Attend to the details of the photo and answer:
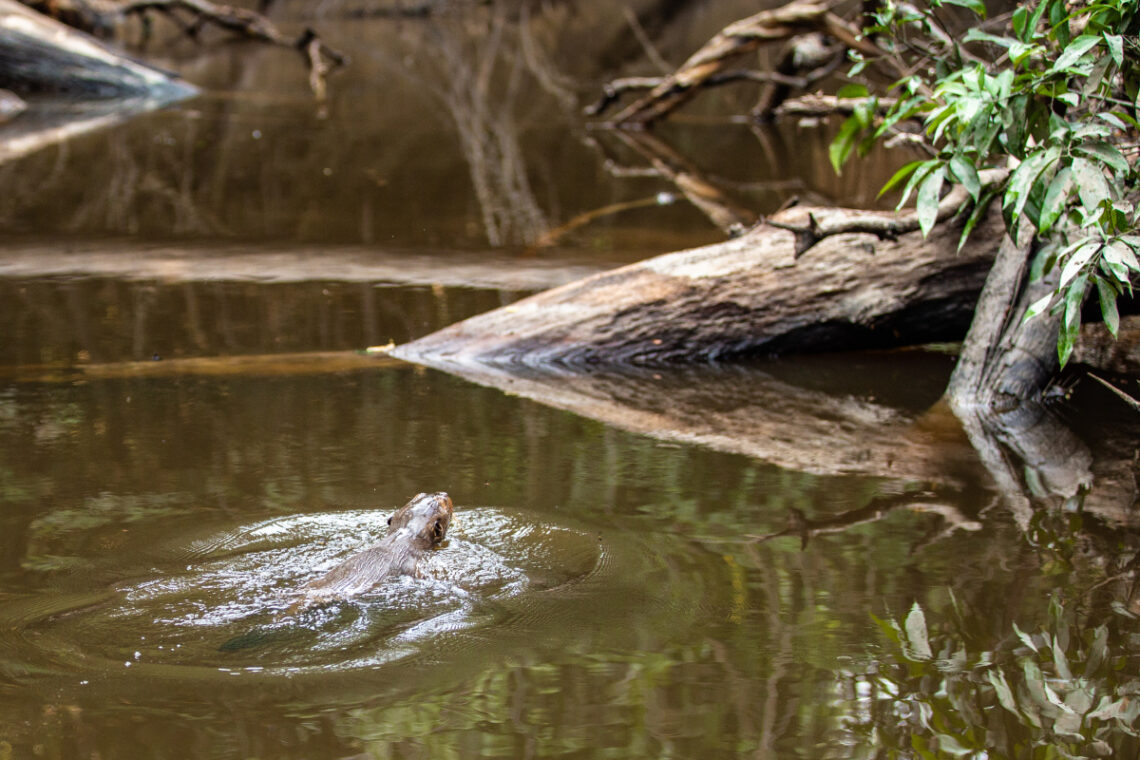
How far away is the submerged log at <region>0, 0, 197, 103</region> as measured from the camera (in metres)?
14.6

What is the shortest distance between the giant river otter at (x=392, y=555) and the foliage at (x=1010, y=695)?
1.33 meters

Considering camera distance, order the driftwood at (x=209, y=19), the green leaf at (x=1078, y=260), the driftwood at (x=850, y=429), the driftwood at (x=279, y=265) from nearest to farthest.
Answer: the green leaf at (x=1078, y=260), the driftwood at (x=850, y=429), the driftwood at (x=279, y=265), the driftwood at (x=209, y=19)

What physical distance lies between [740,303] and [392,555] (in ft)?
9.35

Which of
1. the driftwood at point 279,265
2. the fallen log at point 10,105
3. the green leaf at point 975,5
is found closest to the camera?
the green leaf at point 975,5

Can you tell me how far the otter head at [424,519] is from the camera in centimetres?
357

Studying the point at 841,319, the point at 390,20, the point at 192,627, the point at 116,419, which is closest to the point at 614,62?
the point at 390,20

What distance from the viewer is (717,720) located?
2.80 metres

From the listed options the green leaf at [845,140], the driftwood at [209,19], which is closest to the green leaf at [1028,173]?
the green leaf at [845,140]

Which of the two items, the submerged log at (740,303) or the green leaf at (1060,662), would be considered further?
the submerged log at (740,303)

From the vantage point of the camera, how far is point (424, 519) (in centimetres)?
364

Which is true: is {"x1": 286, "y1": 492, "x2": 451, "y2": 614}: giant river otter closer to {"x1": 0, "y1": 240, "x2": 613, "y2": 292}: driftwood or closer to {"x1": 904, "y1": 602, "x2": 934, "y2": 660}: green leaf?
{"x1": 904, "y1": 602, "x2": 934, "y2": 660}: green leaf

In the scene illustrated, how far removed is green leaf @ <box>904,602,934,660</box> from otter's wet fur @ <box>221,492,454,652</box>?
1379 millimetres

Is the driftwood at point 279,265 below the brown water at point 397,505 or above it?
above

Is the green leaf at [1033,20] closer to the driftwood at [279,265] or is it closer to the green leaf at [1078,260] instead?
the green leaf at [1078,260]
